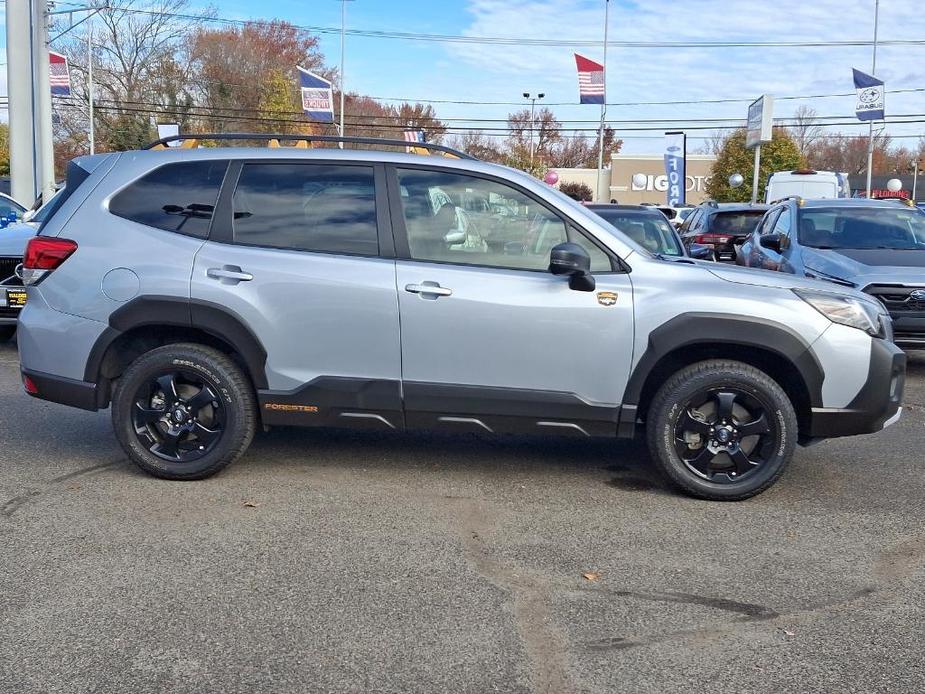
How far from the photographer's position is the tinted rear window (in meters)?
5.32

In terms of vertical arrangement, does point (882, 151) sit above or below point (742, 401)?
above

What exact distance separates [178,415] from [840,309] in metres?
3.73

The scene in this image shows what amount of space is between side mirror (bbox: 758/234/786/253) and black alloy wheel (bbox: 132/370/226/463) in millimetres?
6907

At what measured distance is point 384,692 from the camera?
308 cm

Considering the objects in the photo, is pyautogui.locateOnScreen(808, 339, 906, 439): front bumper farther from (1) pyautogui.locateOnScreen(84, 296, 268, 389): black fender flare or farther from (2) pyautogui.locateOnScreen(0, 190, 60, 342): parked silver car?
(2) pyautogui.locateOnScreen(0, 190, 60, 342): parked silver car

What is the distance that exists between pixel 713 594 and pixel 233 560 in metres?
2.11

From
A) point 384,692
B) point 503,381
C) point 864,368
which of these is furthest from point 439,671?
point 864,368

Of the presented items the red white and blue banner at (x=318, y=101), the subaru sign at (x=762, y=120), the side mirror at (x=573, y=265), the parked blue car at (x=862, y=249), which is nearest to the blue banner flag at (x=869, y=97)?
the subaru sign at (x=762, y=120)

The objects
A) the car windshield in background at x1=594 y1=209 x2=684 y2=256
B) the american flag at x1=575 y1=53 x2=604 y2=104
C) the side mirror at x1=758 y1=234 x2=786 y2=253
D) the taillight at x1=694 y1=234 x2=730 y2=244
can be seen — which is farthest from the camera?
the american flag at x1=575 y1=53 x2=604 y2=104

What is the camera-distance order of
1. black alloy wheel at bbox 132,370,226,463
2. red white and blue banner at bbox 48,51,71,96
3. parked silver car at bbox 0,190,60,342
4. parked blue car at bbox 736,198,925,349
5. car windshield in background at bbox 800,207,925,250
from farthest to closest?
red white and blue banner at bbox 48,51,71,96, car windshield in background at bbox 800,207,925,250, parked silver car at bbox 0,190,60,342, parked blue car at bbox 736,198,925,349, black alloy wheel at bbox 132,370,226,463

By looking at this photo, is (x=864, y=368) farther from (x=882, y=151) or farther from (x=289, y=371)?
(x=882, y=151)

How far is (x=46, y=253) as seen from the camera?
209 inches

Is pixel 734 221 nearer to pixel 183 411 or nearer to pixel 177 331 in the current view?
pixel 177 331

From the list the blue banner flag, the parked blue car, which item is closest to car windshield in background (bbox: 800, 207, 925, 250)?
the parked blue car
